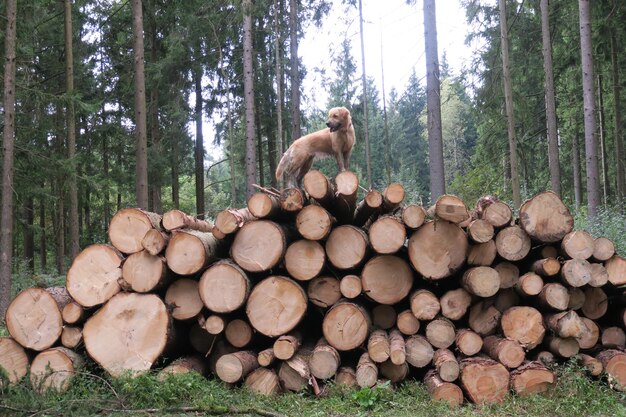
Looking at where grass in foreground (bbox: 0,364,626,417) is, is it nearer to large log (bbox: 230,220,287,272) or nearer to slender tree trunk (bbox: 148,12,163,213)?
large log (bbox: 230,220,287,272)

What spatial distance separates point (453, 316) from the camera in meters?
5.23

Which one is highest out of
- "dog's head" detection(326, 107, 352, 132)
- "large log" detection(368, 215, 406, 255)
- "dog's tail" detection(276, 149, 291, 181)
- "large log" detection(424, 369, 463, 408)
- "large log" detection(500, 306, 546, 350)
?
"dog's head" detection(326, 107, 352, 132)

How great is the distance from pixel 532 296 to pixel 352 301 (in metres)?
1.85

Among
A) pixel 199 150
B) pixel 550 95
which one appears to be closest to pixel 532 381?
pixel 550 95

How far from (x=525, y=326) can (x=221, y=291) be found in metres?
3.11

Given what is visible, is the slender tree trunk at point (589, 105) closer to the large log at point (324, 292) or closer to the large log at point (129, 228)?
the large log at point (324, 292)

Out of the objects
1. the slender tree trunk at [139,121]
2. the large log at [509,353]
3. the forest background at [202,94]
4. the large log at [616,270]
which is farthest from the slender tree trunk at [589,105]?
the slender tree trunk at [139,121]

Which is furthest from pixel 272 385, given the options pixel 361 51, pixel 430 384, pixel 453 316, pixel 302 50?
pixel 361 51

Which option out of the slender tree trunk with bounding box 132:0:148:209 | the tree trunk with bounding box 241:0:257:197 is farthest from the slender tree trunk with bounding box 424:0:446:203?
the slender tree trunk with bounding box 132:0:148:209

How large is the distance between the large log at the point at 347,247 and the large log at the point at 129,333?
A: 6.05 feet

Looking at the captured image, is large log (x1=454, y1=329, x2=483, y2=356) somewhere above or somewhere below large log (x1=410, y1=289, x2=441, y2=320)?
below

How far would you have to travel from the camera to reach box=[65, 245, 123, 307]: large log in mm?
5316

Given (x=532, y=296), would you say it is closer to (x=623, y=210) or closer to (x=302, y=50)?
(x=623, y=210)

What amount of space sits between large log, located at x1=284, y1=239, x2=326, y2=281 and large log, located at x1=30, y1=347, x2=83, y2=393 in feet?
7.85
